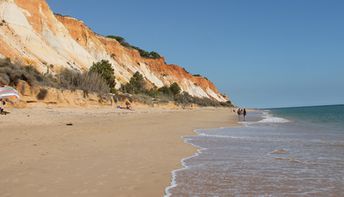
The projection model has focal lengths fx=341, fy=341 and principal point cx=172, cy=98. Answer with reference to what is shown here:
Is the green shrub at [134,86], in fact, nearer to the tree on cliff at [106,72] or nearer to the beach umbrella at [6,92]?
the tree on cliff at [106,72]

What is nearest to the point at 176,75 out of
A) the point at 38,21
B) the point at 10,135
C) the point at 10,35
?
the point at 38,21

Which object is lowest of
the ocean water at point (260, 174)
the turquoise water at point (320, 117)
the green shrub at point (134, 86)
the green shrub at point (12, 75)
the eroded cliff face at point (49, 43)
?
the ocean water at point (260, 174)

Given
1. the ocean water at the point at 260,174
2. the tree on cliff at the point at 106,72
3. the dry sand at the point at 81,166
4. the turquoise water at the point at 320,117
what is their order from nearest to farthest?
the dry sand at the point at 81,166 < the ocean water at the point at 260,174 < the turquoise water at the point at 320,117 < the tree on cliff at the point at 106,72

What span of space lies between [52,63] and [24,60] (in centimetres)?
454

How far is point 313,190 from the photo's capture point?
4.81m

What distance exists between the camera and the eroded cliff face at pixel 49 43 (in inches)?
1252

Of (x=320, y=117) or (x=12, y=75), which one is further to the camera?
(x=320, y=117)

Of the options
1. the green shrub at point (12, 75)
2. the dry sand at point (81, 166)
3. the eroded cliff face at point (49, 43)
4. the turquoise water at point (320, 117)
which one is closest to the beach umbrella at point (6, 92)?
the green shrub at point (12, 75)

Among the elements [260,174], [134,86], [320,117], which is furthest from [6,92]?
[320,117]

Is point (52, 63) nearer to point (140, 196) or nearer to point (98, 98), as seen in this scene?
point (98, 98)

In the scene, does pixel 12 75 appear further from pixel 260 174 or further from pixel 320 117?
pixel 320 117

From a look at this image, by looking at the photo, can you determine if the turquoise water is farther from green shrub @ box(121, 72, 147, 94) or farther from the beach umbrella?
green shrub @ box(121, 72, 147, 94)

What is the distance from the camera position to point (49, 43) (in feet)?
129

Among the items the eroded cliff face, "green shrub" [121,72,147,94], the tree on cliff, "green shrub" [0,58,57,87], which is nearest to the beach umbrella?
"green shrub" [0,58,57,87]
